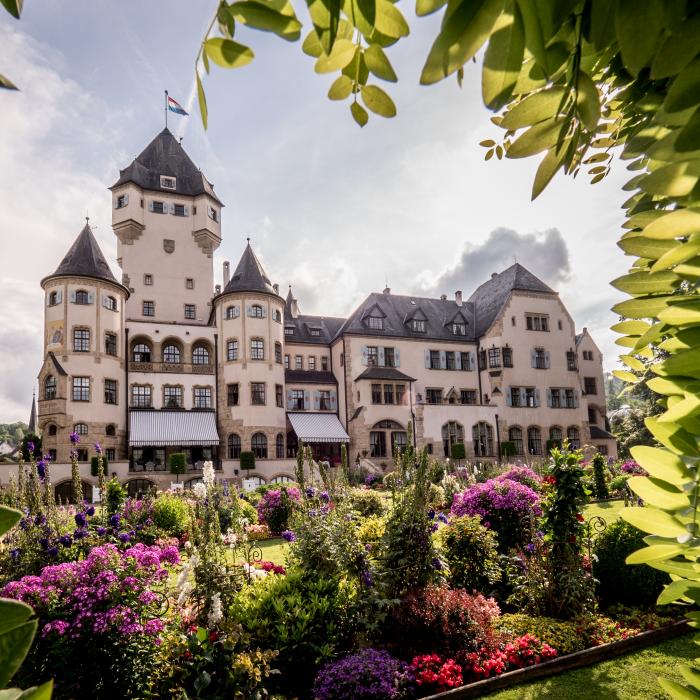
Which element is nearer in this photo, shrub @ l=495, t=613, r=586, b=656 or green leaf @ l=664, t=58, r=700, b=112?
green leaf @ l=664, t=58, r=700, b=112

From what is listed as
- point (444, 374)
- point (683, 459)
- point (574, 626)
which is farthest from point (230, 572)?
point (444, 374)

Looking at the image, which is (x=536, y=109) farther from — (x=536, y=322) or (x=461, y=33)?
(x=536, y=322)

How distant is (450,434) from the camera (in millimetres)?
41125

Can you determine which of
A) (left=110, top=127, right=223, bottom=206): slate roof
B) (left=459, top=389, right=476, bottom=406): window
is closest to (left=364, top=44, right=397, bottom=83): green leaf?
(left=459, top=389, right=476, bottom=406): window

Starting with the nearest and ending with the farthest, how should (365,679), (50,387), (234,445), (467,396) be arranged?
(365,679), (50,387), (234,445), (467,396)

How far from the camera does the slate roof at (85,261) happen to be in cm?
3541

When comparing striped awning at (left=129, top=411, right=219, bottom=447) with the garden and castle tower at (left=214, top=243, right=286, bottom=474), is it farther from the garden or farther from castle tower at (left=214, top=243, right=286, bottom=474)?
the garden

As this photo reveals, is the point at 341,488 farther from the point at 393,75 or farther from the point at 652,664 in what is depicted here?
the point at 393,75

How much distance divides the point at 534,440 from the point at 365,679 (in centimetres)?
4016

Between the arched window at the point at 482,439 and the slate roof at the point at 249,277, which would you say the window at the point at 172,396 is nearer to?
the slate roof at the point at 249,277

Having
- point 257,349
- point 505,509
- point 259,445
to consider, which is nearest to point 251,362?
point 257,349

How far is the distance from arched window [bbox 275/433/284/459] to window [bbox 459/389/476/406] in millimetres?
14918

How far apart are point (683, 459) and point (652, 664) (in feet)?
26.1

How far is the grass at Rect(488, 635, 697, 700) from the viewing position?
6297 mm
